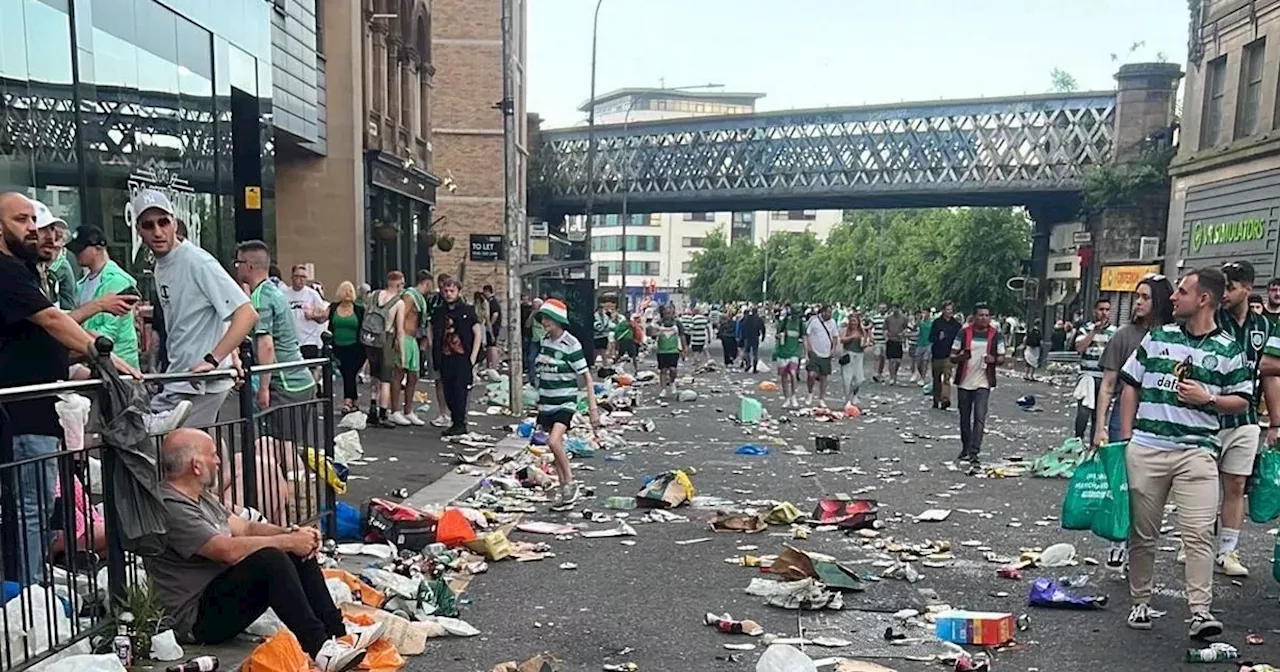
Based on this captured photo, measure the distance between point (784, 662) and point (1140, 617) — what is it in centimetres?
246

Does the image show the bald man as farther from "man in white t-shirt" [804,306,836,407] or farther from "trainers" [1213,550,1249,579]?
"man in white t-shirt" [804,306,836,407]

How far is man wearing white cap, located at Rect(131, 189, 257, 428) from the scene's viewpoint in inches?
196

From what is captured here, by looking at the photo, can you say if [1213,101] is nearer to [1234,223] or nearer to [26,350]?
[1234,223]

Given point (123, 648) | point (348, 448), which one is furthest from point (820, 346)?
point (123, 648)

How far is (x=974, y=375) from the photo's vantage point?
10773mm

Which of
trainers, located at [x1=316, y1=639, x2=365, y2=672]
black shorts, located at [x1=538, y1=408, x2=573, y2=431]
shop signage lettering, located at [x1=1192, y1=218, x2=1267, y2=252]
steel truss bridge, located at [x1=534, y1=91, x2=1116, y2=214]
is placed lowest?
trainers, located at [x1=316, y1=639, x2=365, y2=672]

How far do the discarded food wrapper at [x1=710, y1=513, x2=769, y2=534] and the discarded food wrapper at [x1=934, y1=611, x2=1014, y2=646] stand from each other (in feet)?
8.38

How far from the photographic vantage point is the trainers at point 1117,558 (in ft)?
20.9

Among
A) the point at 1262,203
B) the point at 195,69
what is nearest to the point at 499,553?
the point at 195,69

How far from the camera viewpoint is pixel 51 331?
4.21 m

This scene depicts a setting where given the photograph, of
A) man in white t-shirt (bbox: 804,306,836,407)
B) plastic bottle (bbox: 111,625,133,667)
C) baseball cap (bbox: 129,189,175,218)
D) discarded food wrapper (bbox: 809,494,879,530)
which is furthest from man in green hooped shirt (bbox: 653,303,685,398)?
plastic bottle (bbox: 111,625,133,667)

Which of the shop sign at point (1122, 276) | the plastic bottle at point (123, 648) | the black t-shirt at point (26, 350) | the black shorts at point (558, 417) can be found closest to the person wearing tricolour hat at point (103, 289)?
the black t-shirt at point (26, 350)

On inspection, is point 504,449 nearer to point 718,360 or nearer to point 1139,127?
point 718,360

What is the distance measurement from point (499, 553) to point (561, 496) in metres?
2.06
